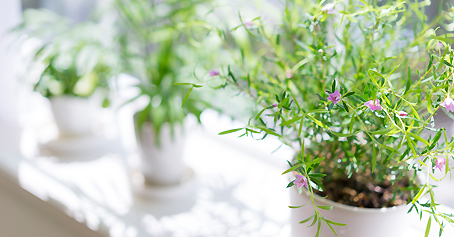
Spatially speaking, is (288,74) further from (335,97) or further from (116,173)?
(116,173)

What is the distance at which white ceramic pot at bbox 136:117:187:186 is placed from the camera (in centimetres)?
87

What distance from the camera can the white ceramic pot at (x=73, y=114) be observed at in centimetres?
105

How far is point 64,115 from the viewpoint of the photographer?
3.49ft

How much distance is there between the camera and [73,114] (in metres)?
1.07

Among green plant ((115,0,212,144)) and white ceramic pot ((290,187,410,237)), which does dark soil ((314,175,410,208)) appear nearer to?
white ceramic pot ((290,187,410,237))

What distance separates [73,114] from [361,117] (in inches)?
32.9

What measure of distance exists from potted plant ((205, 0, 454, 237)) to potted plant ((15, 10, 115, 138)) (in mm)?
576

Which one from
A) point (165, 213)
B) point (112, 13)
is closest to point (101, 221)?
point (165, 213)

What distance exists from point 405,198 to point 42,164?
0.88 metres

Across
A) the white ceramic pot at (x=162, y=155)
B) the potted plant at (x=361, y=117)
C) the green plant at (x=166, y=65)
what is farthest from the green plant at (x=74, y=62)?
the potted plant at (x=361, y=117)

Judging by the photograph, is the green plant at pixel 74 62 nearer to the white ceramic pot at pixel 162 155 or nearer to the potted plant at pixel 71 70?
the potted plant at pixel 71 70

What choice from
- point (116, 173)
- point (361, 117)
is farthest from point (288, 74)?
point (116, 173)

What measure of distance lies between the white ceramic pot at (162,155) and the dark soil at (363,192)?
0.38m

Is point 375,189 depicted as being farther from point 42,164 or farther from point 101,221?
point 42,164
